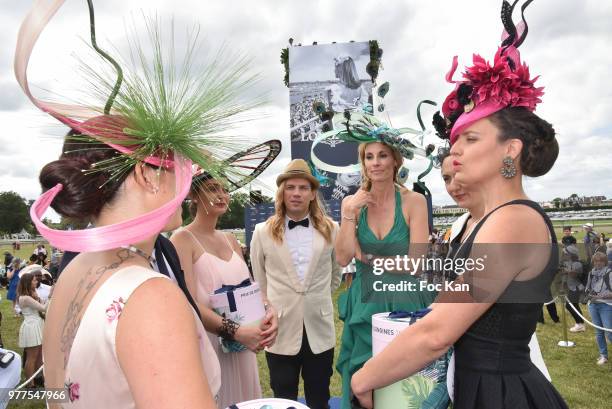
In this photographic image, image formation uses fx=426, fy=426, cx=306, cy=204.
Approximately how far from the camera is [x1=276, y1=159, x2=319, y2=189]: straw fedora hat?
390cm

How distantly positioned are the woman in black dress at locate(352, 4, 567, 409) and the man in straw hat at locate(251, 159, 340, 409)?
1994 mm

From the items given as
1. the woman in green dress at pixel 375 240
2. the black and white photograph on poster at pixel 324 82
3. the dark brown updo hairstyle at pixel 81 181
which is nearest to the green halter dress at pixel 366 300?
the woman in green dress at pixel 375 240

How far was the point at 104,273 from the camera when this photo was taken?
1.17 metres

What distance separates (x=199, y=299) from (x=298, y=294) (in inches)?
42.6

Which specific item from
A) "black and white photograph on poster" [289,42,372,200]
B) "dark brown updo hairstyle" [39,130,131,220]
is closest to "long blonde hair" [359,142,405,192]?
"dark brown updo hairstyle" [39,130,131,220]

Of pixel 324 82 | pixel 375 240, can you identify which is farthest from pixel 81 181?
pixel 324 82

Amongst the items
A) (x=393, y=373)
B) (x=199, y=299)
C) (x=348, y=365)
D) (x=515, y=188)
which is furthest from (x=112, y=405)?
(x=348, y=365)

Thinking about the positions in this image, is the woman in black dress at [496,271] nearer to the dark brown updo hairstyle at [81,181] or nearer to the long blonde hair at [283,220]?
the dark brown updo hairstyle at [81,181]

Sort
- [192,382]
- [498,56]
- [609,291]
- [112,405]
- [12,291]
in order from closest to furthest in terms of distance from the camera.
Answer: [192,382], [112,405], [498,56], [609,291], [12,291]

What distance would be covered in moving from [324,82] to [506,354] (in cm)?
1420

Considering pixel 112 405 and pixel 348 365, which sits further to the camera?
pixel 348 365

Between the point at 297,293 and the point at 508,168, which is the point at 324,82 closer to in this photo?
the point at 297,293

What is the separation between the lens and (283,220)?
391 centimetres

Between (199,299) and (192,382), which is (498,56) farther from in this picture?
(199,299)
